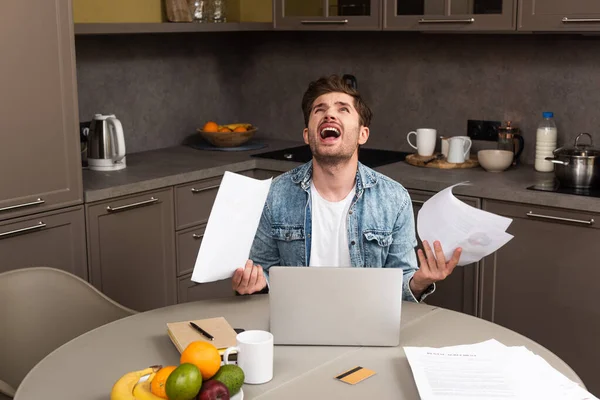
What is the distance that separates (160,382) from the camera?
4.87ft

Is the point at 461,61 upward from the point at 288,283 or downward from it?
upward

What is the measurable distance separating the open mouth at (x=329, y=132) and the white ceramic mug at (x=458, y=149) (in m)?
1.44

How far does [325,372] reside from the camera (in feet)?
5.62

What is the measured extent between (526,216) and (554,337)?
1.55 feet

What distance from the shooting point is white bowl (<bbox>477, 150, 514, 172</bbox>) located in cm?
348

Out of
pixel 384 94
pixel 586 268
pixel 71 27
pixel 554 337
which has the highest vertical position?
pixel 71 27

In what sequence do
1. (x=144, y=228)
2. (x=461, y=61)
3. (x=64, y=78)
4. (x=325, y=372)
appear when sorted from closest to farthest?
(x=325, y=372), (x=64, y=78), (x=144, y=228), (x=461, y=61)

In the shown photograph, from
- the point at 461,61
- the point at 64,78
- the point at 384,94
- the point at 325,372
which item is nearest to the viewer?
the point at 325,372

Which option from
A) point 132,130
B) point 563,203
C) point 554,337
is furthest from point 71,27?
point 554,337

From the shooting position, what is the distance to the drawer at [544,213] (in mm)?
2979

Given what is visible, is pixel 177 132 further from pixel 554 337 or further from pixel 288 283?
pixel 288 283

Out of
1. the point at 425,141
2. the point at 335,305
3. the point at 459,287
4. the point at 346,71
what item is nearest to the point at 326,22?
the point at 346,71

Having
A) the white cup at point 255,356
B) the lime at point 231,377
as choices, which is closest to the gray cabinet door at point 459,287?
the white cup at point 255,356

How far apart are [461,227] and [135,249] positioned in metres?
1.83
